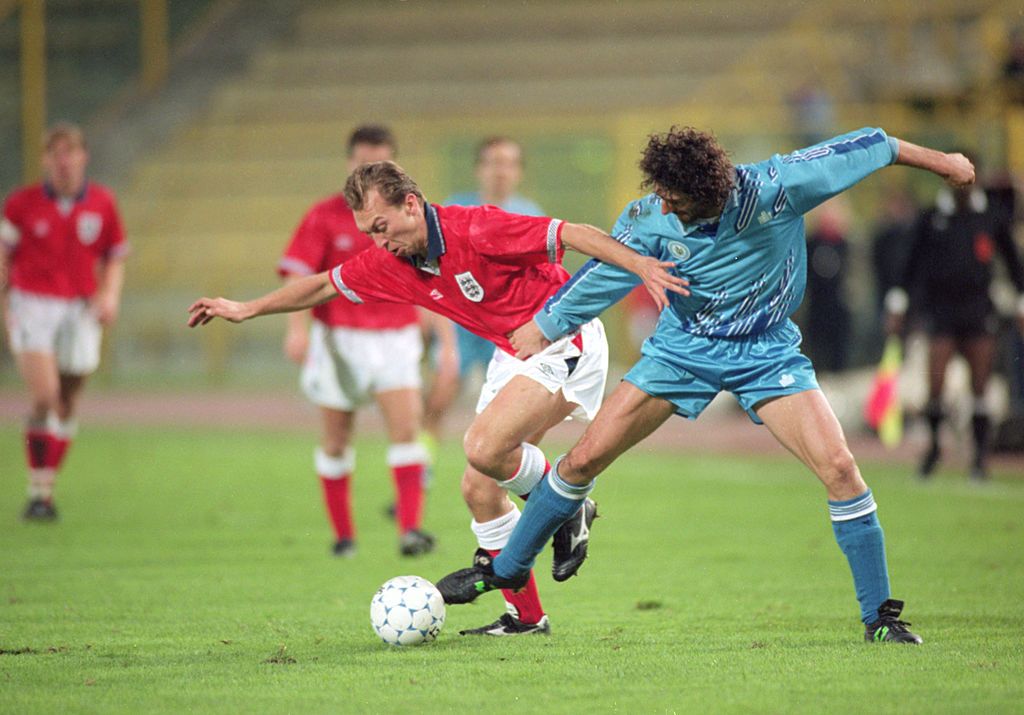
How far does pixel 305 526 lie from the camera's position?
9688 mm

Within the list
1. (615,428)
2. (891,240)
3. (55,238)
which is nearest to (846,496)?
(615,428)

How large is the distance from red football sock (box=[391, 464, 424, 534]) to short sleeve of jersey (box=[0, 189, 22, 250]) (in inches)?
135

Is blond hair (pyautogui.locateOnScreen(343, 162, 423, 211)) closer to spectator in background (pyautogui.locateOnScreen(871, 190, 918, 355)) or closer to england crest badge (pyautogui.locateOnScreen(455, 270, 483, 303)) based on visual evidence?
england crest badge (pyautogui.locateOnScreen(455, 270, 483, 303))

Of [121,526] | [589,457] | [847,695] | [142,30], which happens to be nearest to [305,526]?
[121,526]

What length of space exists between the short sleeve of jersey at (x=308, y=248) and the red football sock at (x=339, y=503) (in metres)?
1.17

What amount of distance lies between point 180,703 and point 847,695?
202 cm

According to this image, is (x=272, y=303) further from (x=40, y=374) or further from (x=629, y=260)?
(x=40, y=374)

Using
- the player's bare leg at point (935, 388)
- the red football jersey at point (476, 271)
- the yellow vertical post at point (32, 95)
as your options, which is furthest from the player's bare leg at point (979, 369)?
the yellow vertical post at point (32, 95)

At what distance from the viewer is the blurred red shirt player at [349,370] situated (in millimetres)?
8250

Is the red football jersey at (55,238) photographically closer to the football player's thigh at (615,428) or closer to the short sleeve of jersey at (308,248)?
the short sleeve of jersey at (308,248)

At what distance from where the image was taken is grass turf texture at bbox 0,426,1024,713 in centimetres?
467

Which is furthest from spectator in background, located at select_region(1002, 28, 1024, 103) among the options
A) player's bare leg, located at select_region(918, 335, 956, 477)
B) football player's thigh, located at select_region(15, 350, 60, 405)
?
football player's thigh, located at select_region(15, 350, 60, 405)

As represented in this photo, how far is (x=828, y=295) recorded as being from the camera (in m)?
17.5

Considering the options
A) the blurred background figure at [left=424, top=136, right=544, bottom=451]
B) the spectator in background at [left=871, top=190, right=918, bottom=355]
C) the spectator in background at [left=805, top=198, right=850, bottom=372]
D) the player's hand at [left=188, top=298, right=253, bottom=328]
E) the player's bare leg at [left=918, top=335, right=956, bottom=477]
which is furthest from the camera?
the spectator in background at [left=805, top=198, right=850, bottom=372]
